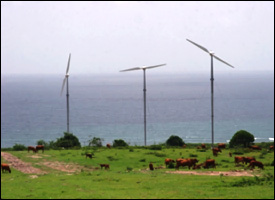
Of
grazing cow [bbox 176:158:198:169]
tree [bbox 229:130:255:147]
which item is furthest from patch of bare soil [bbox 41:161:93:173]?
tree [bbox 229:130:255:147]

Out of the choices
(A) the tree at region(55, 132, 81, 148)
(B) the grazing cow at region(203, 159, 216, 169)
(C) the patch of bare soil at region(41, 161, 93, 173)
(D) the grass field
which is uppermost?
(A) the tree at region(55, 132, 81, 148)

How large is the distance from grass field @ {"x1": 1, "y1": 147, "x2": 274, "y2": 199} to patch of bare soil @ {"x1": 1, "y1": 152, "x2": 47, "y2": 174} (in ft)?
1.97

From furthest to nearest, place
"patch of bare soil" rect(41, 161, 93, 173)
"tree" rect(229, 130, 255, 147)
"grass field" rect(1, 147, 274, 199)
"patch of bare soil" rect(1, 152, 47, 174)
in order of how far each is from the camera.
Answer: "tree" rect(229, 130, 255, 147) → "patch of bare soil" rect(41, 161, 93, 173) → "patch of bare soil" rect(1, 152, 47, 174) → "grass field" rect(1, 147, 274, 199)

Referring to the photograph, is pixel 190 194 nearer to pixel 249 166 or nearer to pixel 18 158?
pixel 249 166

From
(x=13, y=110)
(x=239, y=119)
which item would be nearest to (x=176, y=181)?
(x=239, y=119)

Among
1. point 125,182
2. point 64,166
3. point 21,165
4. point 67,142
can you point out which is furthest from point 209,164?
point 67,142

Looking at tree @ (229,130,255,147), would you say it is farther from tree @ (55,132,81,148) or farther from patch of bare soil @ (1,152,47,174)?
patch of bare soil @ (1,152,47,174)

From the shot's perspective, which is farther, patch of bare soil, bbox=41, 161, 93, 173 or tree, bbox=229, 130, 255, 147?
tree, bbox=229, 130, 255, 147

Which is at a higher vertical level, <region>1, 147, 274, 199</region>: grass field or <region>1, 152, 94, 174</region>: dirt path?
<region>1, 152, 94, 174</region>: dirt path

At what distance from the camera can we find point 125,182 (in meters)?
29.8

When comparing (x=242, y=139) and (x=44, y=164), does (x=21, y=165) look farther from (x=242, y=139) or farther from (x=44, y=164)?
(x=242, y=139)

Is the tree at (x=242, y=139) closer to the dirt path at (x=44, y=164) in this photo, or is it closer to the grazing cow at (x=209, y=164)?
the grazing cow at (x=209, y=164)

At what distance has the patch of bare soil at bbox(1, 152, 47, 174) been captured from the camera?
36125 millimetres

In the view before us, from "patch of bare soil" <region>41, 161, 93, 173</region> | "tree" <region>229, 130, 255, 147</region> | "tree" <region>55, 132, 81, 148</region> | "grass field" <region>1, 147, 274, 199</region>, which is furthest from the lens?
"tree" <region>55, 132, 81, 148</region>
